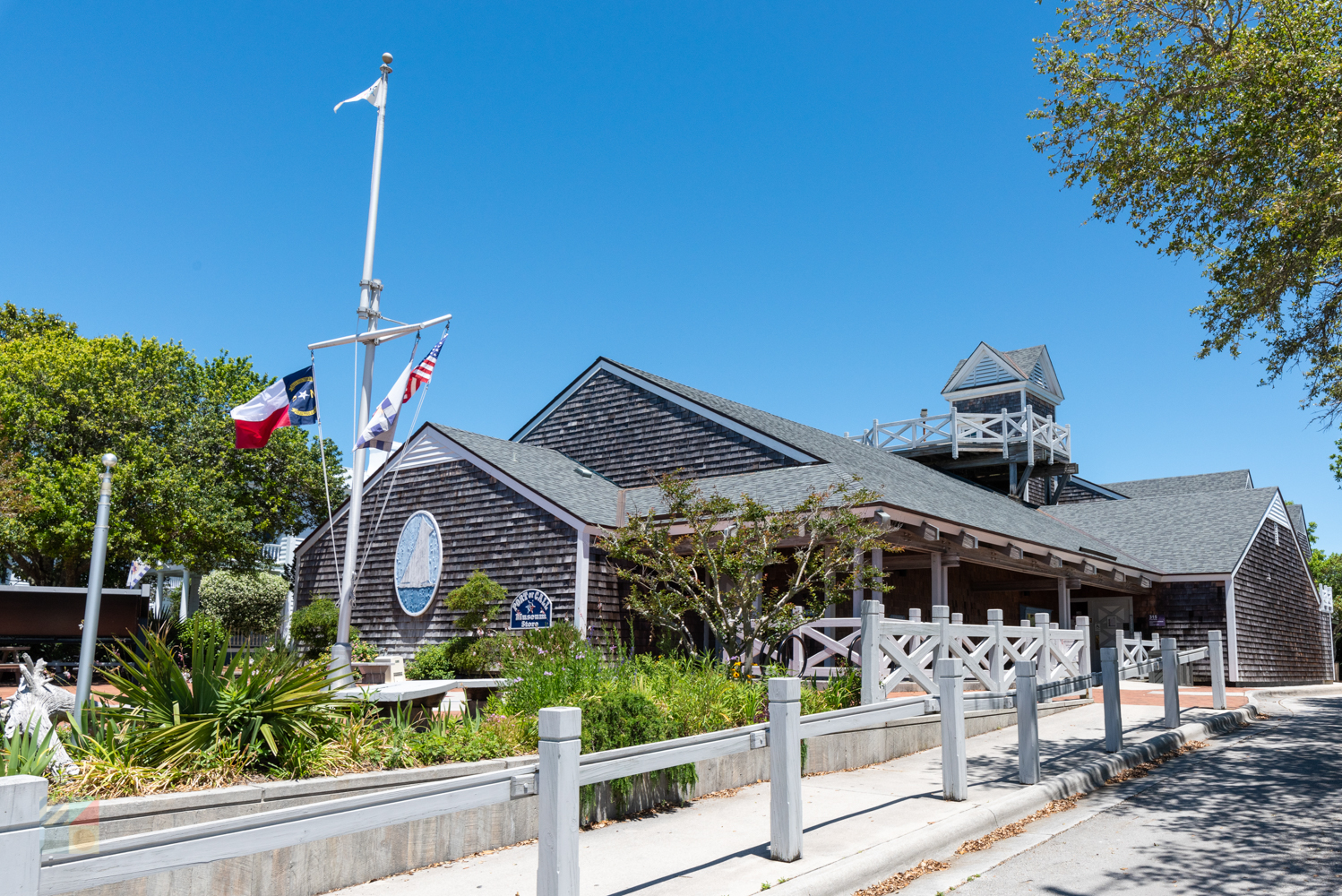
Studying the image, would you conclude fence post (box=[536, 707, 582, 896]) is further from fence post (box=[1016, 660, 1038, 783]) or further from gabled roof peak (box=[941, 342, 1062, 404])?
gabled roof peak (box=[941, 342, 1062, 404])

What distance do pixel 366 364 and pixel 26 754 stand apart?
9.28 m

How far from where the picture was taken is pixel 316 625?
17.7 meters

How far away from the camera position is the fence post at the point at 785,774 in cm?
592

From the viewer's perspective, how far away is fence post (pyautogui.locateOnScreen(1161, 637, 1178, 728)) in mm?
11938

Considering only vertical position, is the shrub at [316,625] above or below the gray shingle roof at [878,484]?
below

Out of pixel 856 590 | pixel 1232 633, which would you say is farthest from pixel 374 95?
pixel 1232 633

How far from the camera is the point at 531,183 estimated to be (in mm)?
17594

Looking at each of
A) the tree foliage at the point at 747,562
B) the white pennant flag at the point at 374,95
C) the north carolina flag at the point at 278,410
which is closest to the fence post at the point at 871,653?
the tree foliage at the point at 747,562

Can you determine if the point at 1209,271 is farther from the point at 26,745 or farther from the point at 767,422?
the point at 26,745

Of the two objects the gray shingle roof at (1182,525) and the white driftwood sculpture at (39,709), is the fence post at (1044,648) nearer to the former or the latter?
the gray shingle roof at (1182,525)

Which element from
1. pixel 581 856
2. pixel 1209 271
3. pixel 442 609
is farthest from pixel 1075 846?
pixel 442 609

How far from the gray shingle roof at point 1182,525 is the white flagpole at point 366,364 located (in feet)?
63.1

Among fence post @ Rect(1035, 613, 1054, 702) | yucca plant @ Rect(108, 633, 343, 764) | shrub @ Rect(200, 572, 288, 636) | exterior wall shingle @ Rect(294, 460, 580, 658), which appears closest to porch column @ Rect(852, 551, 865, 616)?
fence post @ Rect(1035, 613, 1054, 702)

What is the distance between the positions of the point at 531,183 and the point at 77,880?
52.4 ft
